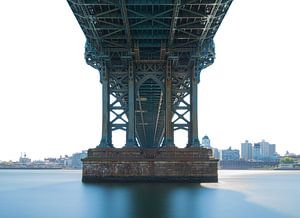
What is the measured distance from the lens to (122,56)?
6191 cm

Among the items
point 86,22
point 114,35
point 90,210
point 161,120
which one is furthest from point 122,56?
point 161,120

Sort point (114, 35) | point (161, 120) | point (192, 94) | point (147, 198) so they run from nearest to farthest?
point (147, 198)
point (114, 35)
point (192, 94)
point (161, 120)

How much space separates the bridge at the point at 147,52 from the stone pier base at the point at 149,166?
154 mm

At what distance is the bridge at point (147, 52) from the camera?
2073 inches

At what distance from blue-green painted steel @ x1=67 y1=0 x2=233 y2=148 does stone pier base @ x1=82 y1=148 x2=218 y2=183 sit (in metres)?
3.55

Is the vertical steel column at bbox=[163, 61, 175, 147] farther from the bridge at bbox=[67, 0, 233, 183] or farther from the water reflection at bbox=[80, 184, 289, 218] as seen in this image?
the water reflection at bbox=[80, 184, 289, 218]

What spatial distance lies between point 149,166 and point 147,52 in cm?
1551

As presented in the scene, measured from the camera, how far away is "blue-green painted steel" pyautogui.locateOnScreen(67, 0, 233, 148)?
173 ft

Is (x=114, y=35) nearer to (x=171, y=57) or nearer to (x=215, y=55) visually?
(x=171, y=57)

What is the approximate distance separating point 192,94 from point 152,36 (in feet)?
29.8

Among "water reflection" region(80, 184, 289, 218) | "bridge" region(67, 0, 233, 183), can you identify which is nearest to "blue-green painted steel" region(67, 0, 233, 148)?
"bridge" region(67, 0, 233, 183)

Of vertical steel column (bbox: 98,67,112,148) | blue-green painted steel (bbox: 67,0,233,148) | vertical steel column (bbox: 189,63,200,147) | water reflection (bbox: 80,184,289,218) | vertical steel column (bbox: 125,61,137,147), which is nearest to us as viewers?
water reflection (bbox: 80,184,289,218)

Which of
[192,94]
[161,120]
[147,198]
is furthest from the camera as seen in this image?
[161,120]

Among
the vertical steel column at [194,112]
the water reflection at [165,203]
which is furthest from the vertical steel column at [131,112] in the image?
the water reflection at [165,203]
